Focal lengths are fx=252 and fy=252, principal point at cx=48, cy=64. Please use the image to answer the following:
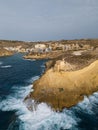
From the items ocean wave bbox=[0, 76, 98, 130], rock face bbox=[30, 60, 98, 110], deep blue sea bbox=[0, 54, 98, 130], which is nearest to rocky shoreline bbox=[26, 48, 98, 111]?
rock face bbox=[30, 60, 98, 110]

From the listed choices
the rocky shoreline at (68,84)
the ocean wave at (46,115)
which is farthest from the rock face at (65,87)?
the ocean wave at (46,115)

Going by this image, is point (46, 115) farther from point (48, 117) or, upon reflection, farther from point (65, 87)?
point (65, 87)

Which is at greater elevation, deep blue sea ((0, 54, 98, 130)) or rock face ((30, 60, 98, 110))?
rock face ((30, 60, 98, 110))

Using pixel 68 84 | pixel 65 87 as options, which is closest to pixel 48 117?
pixel 65 87

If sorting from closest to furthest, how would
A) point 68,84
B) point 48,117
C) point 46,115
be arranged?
point 48,117 < point 46,115 < point 68,84

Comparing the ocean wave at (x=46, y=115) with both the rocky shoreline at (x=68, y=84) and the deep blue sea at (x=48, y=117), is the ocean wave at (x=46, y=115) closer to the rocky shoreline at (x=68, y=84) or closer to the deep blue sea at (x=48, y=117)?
the deep blue sea at (x=48, y=117)

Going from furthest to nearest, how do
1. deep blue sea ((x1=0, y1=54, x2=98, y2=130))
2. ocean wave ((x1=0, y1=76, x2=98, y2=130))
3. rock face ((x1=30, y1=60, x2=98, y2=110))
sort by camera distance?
rock face ((x1=30, y1=60, x2=98, y2=110)), ocean wave ((x1=0, y1=76, x2=98, y2=130)), deep blue sea ((x1=0, y1=54, x2=98, y2=130))

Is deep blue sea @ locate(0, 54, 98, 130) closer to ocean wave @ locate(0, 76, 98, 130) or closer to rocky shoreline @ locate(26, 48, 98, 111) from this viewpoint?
ocean wave @ locate(0, 76, 98, 130)

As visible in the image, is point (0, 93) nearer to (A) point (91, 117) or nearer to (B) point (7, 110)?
(B) point (7, 110)

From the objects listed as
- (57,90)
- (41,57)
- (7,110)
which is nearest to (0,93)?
(7,110)
